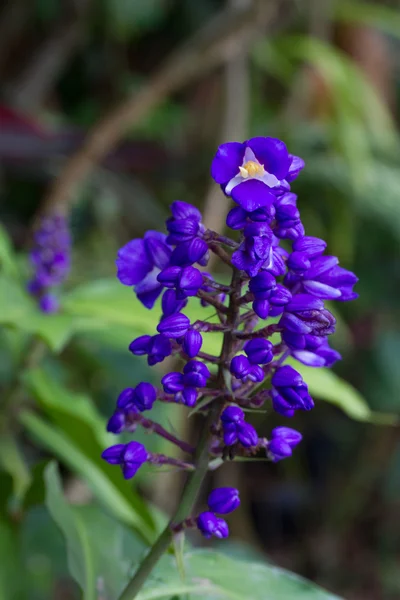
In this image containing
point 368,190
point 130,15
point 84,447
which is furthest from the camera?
point 130,15

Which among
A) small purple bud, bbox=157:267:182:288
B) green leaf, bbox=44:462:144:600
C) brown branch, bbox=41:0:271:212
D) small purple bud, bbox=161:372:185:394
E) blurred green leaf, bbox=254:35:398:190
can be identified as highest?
blurred green leaf, bbox=254:35:398:190

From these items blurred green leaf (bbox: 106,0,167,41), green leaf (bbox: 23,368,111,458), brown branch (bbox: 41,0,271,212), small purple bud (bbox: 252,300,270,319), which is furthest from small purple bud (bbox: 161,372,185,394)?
blurred green leaf (bbox: 106,0,167,41)

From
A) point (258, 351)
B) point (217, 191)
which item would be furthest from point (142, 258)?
point (217, 191)

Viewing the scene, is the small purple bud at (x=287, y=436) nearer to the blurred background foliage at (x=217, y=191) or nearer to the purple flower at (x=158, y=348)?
the purple flower at (x=158, y=348)

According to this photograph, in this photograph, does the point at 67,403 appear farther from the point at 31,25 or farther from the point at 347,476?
the point at 31,25

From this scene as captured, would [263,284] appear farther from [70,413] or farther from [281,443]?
[70,413]

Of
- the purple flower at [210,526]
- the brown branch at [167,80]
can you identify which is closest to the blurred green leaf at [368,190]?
the brown branch at [167,80]

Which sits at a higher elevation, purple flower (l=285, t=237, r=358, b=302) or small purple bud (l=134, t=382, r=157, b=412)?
purple flower (l=285, t=237, r=358, b=302)

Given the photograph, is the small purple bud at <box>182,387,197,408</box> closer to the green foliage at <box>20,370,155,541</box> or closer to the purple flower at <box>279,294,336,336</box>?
the purple flower at <box>279,294,336,336</box>
